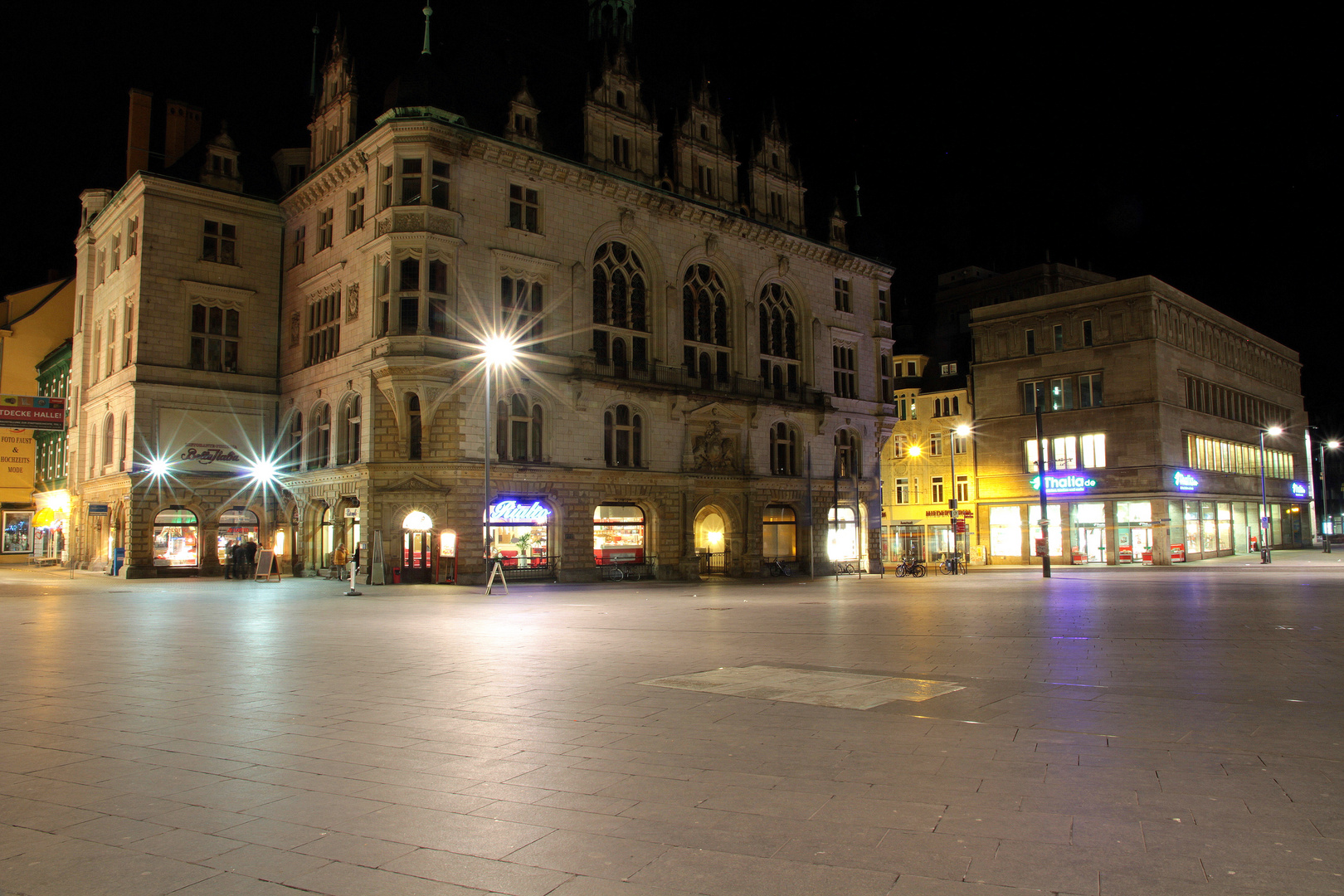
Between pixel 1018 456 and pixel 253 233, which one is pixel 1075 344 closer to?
pixel 1018 456

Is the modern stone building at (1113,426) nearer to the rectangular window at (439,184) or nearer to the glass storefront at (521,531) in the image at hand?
the glass storefront at (521,531)

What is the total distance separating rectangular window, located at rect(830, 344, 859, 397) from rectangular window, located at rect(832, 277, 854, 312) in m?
2.32

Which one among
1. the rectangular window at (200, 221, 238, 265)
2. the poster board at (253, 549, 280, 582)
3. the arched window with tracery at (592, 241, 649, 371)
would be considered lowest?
the poster board at (253, 549, 280, 582)

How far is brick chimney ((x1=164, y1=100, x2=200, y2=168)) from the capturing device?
50.4 m

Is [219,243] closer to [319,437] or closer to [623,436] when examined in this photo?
[319,437]

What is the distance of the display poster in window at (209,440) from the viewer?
1692 inches

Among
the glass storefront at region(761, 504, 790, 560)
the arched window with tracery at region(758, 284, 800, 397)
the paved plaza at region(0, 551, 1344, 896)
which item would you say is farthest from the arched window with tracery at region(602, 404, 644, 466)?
the paved plaza at region(0, 551, 1344, 896)

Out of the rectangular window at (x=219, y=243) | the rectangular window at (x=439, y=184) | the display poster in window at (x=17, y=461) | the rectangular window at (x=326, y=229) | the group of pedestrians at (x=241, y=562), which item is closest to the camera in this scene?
the rectangular window at (x=439, y=184)

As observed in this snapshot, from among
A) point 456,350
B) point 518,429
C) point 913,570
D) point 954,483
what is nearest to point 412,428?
point 456,350

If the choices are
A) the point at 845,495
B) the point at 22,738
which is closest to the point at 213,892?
the point at 22,738

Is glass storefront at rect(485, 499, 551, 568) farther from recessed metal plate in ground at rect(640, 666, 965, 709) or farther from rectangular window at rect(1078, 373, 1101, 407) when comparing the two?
rectangular window at rect(1078, 373, 1101, 407)

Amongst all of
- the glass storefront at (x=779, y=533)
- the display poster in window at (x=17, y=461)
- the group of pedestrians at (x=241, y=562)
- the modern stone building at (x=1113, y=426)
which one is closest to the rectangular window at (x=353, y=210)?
the group of pedestrians at (x=241, y=562)

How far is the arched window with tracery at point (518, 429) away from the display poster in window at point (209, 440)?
14.4m

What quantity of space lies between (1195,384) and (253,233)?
58753 millimetres
